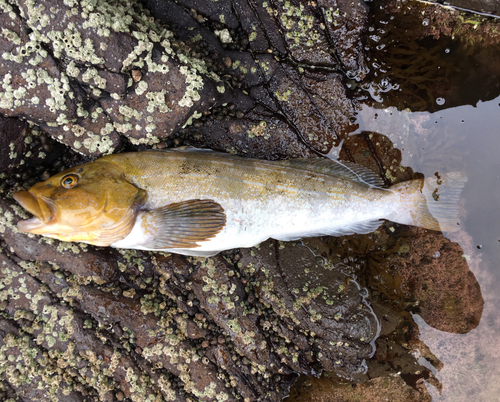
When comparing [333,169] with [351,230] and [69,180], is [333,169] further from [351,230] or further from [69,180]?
[69,180]

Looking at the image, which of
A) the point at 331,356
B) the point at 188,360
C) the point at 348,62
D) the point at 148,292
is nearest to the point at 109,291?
the point at 148,292

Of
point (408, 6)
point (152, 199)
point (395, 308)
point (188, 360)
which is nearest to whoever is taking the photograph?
point (152, 199)

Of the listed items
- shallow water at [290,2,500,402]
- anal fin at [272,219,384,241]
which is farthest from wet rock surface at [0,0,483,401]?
anal fin at [272,219,384,241]

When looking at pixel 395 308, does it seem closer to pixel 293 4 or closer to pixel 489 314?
pixel 489 314

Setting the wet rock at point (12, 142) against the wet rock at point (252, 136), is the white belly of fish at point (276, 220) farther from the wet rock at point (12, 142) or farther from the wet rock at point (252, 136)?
the wet rock at point (12, 142)

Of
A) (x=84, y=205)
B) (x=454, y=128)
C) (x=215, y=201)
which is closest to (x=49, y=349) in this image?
(x=84, y=205)

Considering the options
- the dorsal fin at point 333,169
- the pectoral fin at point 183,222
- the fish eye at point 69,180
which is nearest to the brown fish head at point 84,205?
the fish eye at point 69,180
